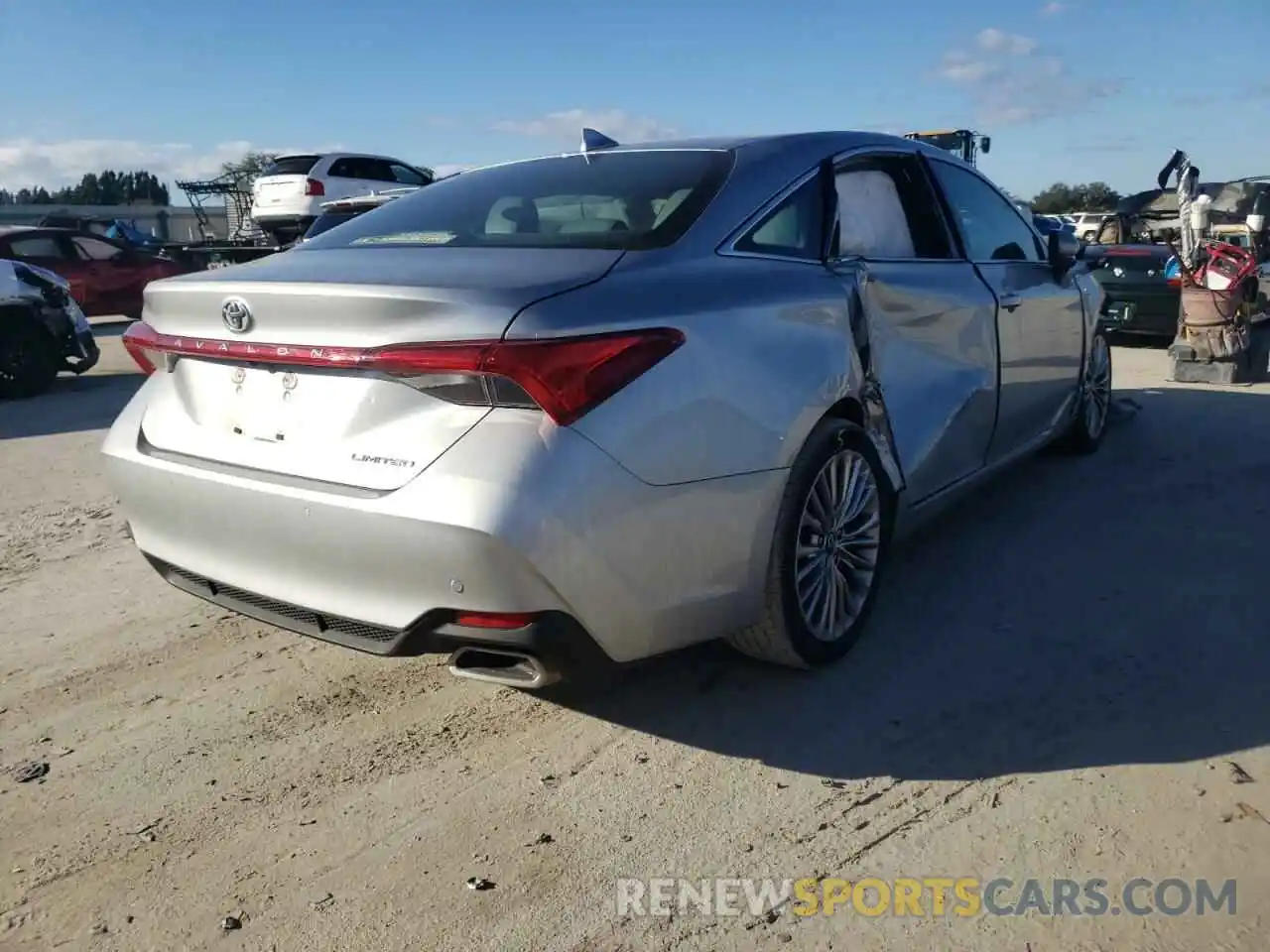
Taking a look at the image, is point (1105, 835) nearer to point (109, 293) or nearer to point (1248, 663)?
point (1248, 663)

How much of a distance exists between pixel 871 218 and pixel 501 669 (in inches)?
85.2

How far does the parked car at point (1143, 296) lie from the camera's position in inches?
444

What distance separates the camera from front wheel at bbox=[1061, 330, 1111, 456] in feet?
18.5

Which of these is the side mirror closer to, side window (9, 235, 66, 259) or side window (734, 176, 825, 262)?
side window (734, 176, 825, 262)

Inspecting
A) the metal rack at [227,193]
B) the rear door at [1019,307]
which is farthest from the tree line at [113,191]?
the rear door at [1019,307]

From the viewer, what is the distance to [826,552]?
315 centimetres

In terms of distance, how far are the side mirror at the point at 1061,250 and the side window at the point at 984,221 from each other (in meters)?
0.07

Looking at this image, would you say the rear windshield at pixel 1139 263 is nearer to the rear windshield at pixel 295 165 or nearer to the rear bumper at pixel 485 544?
the rear bumper at pixel 485 544

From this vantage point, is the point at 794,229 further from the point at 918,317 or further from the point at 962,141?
the point at 962,141

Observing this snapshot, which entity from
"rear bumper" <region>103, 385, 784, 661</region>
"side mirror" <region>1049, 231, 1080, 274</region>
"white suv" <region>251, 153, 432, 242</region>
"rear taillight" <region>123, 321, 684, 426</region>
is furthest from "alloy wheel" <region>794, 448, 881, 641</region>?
"white suv" <region>251, 153, 432, 242</region>

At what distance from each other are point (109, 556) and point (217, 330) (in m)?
2.32

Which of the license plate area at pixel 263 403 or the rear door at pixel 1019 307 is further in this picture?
the rear door at pixel 1019 307

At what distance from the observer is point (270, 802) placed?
2623 mm

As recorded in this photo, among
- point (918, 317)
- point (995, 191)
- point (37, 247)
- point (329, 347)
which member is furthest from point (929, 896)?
point (37, 247)
